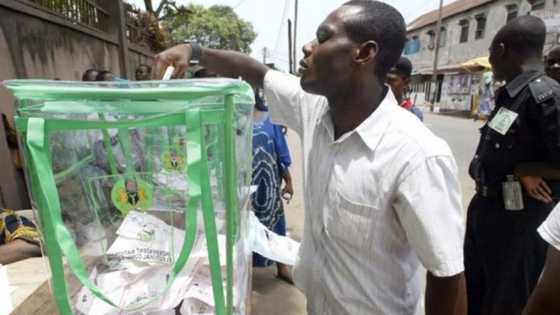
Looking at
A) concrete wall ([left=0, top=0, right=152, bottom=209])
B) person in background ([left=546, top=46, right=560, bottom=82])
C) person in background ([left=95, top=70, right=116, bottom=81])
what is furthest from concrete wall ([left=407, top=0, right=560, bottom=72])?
person in background ([left=95, top=70, right=116, bottom=81])

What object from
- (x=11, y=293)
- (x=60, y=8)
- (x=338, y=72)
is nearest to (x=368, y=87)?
(x=338, y=72)

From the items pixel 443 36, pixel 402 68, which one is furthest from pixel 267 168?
pixel 443 36

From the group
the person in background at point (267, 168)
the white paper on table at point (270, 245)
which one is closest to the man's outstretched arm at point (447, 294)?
the white paper on table at point (270, 245)

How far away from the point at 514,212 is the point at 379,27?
4.21ft

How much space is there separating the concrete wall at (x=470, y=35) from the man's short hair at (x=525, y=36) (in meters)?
12.7

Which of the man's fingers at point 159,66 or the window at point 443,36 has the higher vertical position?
the window at point 443,36

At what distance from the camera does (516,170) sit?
1.72 metres

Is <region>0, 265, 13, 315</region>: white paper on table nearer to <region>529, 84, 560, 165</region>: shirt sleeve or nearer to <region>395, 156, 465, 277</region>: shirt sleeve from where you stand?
<region>395, 156, 465, 277</region>: shirt sleeve

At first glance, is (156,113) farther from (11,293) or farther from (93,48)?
(93,48)

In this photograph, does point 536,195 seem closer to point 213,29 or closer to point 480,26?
point 480,26

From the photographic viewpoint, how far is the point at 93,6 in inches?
199

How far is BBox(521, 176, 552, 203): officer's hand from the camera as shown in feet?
5.40

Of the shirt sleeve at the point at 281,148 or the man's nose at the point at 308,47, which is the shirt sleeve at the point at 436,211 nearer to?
the man's nose at the point at 308,47

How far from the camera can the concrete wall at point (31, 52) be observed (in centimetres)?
263
